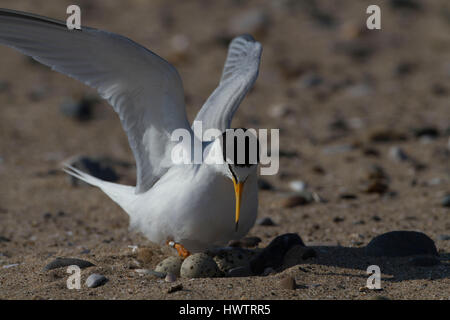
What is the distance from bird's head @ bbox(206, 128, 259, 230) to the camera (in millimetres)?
3809

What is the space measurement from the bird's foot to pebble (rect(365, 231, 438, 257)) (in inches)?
46.1

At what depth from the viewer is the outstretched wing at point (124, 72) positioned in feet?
13.3

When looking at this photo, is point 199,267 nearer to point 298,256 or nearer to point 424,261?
point 298,256

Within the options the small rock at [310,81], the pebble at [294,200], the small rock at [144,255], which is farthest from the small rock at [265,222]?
the small rock at [310,81]

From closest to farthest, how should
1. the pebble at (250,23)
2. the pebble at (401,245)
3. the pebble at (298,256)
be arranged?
the pebble at (298,256)
the pebble at (401,245)
the pebble at (250,23)

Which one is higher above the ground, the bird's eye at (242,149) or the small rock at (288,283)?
the bird's eye at (242,149)

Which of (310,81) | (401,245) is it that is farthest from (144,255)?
(310,81)

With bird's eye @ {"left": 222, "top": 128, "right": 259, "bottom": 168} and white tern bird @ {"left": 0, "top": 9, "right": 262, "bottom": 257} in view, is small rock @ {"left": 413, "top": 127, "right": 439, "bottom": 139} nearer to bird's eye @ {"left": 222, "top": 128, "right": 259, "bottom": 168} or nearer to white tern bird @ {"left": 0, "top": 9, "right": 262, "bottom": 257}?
white tern bird @ {"left": 0, "top": 9, "right": 262, "bottom": 257}

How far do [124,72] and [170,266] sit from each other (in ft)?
4.07

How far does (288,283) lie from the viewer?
12.2 feet

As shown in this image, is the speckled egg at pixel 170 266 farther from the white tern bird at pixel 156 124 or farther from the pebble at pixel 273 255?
the pebble at pixel 273 255

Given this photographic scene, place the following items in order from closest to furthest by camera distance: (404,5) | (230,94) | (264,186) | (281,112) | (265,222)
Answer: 1. (230,94)
2. (265,222)
3. (264,186)
4. (281,112)
5. (404,5)

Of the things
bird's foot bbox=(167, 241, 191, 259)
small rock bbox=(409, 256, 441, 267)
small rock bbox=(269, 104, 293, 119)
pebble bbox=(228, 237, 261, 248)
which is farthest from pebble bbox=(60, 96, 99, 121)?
small rock bbox=(409, 256, 441, 267)

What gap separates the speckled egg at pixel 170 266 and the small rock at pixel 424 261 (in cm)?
143
